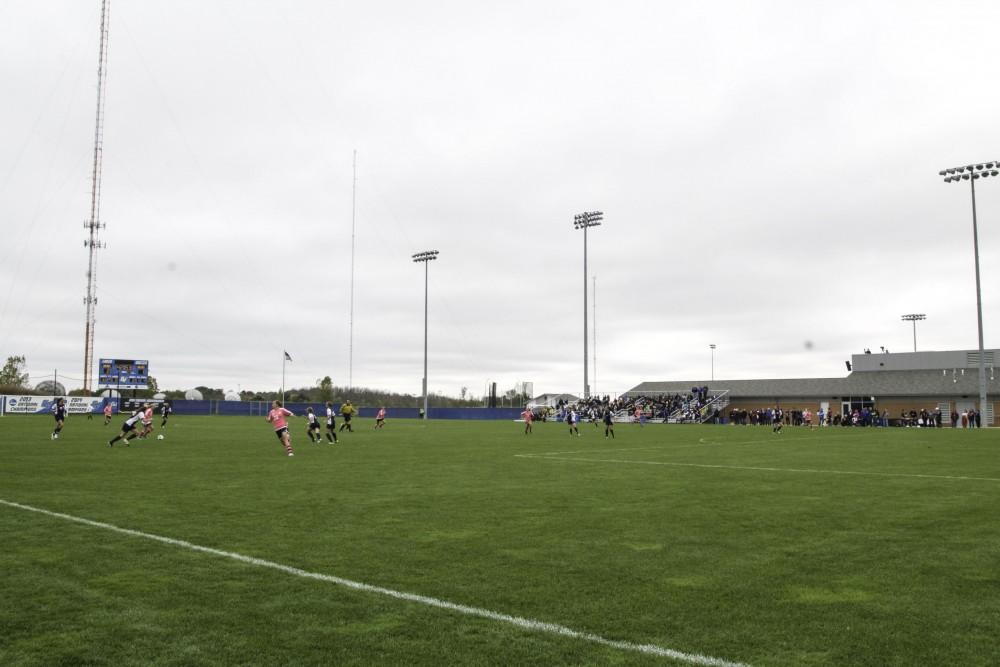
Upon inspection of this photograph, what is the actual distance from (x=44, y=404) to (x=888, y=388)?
3193 inches

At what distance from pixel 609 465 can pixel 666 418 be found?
188 ft

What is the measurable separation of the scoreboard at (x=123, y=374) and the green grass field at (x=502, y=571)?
6698 cm

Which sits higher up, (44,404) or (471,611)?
(44,404)

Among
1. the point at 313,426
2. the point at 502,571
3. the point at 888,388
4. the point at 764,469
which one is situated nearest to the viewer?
the point at 502,571

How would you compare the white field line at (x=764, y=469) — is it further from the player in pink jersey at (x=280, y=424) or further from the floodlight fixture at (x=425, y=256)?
the floodlight fixture at (x=425, y=256)

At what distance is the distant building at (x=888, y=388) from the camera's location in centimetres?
7178

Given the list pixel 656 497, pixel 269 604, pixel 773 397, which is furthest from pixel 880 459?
pixel 773 397

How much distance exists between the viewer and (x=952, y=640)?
5.58 metres

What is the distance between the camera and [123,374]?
78.5 metres

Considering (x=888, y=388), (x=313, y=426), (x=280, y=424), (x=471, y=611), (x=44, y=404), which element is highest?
(x=888, y=388)

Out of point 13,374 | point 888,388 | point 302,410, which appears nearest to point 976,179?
point 888,388

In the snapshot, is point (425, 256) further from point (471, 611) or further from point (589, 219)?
point (471, 611)

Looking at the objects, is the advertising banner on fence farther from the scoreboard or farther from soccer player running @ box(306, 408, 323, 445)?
soccer player running @ box(306, 408, 323, 445)

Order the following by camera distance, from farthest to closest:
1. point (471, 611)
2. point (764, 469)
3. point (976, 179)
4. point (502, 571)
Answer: point (976, 179) → point (764, 469) → point (502, 571) → point (471, 611)
